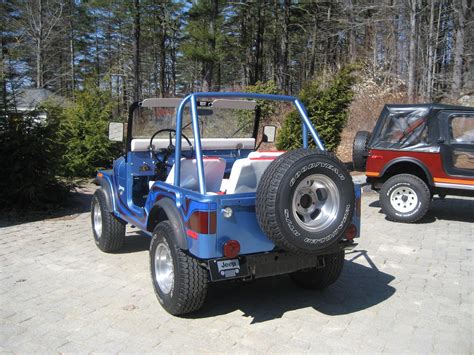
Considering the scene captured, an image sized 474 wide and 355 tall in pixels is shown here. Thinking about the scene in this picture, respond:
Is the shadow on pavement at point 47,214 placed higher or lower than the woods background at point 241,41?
lower

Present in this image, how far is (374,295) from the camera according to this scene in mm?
4398

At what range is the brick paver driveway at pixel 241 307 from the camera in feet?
11.2

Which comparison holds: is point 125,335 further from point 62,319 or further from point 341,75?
point 341,75

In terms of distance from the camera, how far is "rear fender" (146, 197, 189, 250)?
3.50 m

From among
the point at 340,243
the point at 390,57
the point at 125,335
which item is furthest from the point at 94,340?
the point at 390,57

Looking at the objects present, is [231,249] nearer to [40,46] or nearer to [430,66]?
[430,66]

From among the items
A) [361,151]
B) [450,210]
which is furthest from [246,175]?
[450,210]

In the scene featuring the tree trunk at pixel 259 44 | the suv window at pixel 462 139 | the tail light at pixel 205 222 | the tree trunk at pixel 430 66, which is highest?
the tree trunk at pixel 259 44

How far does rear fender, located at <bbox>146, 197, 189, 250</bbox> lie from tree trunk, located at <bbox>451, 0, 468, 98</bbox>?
2095 cm

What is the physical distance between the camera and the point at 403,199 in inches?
297

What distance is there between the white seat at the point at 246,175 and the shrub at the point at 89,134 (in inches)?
345

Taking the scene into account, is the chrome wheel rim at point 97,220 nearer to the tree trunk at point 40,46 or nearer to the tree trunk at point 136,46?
the tree trunk at point 136,46

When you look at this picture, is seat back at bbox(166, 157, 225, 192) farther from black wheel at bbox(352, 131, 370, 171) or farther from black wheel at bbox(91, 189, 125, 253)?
black wheel at bbox(352, 131, 370, 171)

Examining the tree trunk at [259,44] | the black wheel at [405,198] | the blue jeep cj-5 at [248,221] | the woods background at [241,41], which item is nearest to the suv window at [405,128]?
the black wheel at [405,198]
